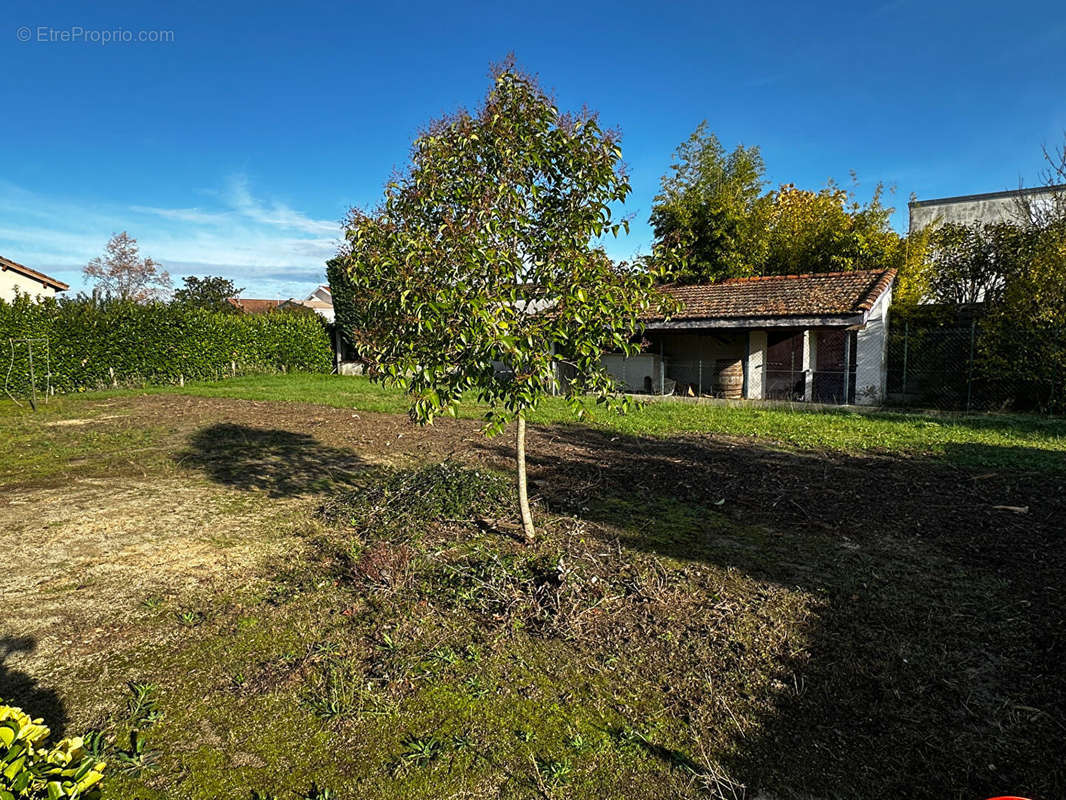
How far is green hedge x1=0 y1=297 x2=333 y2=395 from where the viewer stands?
56.1ft

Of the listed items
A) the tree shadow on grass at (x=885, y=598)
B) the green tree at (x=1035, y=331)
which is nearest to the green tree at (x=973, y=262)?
the green tree at (x=1035, y=331)

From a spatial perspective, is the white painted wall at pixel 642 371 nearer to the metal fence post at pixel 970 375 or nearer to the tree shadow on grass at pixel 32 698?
the metal fence post at pixel 970 375

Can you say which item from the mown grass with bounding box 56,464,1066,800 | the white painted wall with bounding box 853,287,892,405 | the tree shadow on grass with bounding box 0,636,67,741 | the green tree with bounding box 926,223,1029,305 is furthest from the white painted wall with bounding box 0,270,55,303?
the green tree with bounding box 926,223,1029,305

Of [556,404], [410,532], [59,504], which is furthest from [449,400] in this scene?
[556,404]

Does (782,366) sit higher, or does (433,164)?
(433,164)

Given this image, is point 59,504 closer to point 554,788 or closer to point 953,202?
point 554,788

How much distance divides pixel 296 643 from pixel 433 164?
3.25 m

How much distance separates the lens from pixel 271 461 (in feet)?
27.5

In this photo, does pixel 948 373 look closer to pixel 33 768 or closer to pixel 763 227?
pixel 763 227

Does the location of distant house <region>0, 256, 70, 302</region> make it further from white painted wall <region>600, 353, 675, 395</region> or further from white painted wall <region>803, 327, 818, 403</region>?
white painted wall <region>803, 327, 818, 403</region>

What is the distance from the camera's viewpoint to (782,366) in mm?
16812

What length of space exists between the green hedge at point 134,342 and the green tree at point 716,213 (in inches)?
681

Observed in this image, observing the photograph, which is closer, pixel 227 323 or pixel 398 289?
pixel 398 289

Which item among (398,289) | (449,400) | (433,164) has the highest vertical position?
(433,164)
